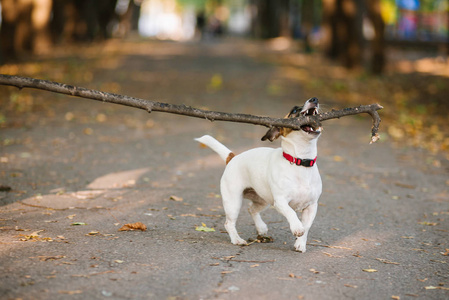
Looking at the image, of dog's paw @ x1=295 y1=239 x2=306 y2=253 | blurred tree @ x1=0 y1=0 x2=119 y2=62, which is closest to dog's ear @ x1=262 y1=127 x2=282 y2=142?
dog's paw @ x1=295 y1=239 x2=306 y2=253

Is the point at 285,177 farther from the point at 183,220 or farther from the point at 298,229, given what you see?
the point at 183,220

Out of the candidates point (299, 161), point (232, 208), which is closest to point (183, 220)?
point (232, 208)

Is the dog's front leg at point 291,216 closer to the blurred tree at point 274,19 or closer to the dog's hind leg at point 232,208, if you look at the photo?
the dog's hind leg at point 232,208

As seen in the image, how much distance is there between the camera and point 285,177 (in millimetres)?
5312

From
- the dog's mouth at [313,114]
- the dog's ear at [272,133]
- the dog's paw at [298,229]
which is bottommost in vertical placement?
the dog's paw at [298,229]

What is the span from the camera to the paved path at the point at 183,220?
4.67m

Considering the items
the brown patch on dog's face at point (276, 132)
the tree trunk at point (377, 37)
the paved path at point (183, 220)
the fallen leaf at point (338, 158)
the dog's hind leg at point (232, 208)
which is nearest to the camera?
the paved path at point (183, 220)

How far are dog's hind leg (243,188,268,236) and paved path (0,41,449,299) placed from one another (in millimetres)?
187

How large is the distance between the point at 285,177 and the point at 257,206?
815mm

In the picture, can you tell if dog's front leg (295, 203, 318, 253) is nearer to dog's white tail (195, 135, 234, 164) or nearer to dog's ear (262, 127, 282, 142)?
dog's ear (262, 127, 282, 142)

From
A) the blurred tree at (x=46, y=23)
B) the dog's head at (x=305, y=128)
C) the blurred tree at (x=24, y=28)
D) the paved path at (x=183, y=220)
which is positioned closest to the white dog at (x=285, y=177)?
the dog's head at (x=305, y=128)

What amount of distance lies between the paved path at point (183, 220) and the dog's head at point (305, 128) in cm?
105

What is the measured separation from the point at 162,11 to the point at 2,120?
9678cm

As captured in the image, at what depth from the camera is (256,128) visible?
13586mm
